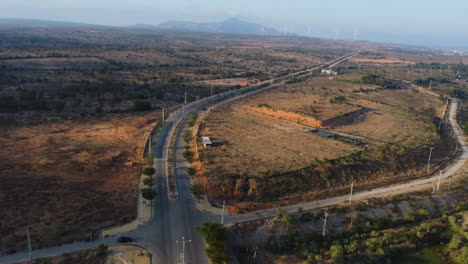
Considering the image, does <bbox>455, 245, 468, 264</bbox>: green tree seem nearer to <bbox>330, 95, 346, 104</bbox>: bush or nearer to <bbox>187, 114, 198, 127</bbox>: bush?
<bbox>187, 114, 198, 127</bbox>: bush

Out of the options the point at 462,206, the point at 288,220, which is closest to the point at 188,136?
the point at 288,220

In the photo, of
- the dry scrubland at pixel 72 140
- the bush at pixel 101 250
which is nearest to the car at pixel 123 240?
the bush at pixel 101 250

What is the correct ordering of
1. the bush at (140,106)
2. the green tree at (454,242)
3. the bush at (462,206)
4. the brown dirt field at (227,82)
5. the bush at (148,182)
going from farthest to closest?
the brown dirt field at (227,82) → the bush at (140,106) → the bush at (462,206) → the bush at (148,182) → the green tree at (454,242)

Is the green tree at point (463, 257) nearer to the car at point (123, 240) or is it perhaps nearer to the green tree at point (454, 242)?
the green tree at point (454, 242)

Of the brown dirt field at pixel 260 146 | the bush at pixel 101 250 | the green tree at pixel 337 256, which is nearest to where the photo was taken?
the bush at pixel 101 250

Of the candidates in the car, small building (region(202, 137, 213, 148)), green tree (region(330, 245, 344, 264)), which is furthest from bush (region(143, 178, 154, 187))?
green tree (region(330, 245, 344, 264))

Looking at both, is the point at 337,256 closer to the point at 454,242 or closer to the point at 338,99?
the point at 454,242

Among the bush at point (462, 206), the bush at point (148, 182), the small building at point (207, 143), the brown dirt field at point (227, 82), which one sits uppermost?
the brown dirt field at point (227, 82)

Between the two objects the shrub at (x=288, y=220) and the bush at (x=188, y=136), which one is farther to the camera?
the bush at (x=188, y=136)
